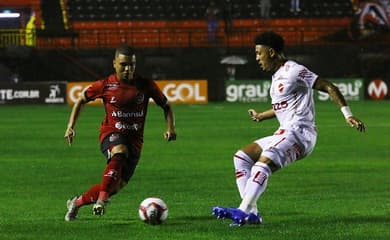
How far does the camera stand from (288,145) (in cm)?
1054

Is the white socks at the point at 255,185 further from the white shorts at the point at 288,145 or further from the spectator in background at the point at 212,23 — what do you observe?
the spectator in background at the point at 212,23

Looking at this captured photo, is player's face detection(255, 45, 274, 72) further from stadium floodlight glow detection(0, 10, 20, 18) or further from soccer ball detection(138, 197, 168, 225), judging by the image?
stadium floodlight glow detection(0, 10, 20, 18)

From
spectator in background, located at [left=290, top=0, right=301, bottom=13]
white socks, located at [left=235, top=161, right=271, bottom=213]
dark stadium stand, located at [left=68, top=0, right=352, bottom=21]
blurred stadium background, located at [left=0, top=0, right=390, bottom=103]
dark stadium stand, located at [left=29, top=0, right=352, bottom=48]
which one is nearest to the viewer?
white socks, located at [left=235, top=161, right=271, bottom=213]

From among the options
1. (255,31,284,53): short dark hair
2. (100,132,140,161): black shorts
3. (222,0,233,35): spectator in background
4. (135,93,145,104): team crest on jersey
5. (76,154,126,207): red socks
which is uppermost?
(255,31,284,53): short dark hair

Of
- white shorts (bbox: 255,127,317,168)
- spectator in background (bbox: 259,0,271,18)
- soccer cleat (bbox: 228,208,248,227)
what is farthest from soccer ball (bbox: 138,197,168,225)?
spectator in background (bbox: 259,0,271,18)

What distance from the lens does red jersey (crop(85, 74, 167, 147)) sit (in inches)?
436

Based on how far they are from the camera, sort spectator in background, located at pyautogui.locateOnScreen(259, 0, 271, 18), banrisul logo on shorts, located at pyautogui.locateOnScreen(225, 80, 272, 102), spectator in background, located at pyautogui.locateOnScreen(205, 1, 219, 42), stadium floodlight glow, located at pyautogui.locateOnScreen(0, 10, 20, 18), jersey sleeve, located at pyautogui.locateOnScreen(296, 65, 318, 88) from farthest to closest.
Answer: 1. spectator in background, located at pyautogui.locateOnScreen(259, 0, 271, 18)
2. spectator in background, located at pyautogui.locateOnScreen(205, 1, 219, 42)
3. stadium floodlight glow, located at pyautogui.locateOnScreen(0, 10, 20, 18)
4. banrisul logo on shorts, located at pyautogui.locateOnScreen(225, 80, 272, 102)
5. jersey sleeve, located at pyautogui.locateOnScreen(296, 65, 318, 88)

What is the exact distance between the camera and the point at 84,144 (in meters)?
23.0

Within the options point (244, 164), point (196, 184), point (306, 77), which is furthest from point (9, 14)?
point (306, 77)

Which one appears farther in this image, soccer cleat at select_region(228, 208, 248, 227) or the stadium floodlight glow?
the stadium floodlight glow

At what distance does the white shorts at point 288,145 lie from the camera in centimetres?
1051

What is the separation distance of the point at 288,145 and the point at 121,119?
184 cm

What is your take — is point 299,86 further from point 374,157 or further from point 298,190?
point 374,157

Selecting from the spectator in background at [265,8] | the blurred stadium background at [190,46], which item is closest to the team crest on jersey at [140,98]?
the blurred stadium background at [190,46]
